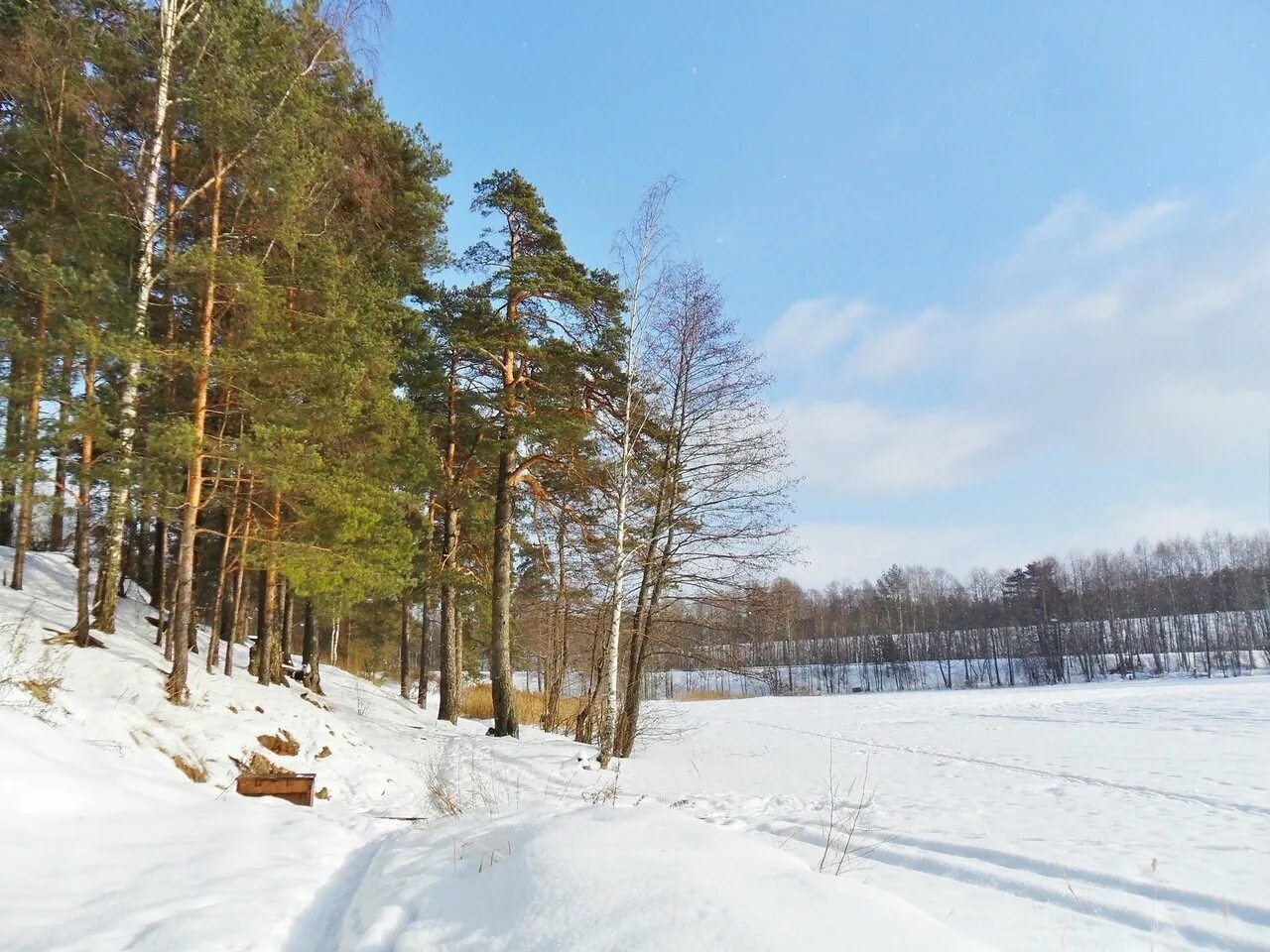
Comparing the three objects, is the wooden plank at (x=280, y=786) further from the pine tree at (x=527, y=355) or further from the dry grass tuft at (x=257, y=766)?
the pine tree at (x=527, y=355)

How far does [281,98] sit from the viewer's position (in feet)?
30.7

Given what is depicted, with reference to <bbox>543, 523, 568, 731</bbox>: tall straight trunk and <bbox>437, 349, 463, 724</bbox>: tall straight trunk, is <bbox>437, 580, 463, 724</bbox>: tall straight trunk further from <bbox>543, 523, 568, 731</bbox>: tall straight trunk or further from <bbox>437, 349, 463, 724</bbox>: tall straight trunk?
<bbox>543, 523, 568, 731</bbox>: tall straight trunk

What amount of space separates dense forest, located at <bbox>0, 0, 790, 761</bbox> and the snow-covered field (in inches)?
58.7

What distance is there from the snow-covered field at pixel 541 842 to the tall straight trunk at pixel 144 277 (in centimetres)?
147

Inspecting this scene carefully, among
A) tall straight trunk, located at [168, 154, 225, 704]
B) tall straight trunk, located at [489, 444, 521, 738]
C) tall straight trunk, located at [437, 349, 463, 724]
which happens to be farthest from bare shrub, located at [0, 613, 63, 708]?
tall straight trunk, located at [437, 349, 463, 724]

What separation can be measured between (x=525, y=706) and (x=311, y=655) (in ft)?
19.7

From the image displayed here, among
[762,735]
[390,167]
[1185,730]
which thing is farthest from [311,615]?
[1185,730]

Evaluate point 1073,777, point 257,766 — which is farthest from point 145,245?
point 1073,777

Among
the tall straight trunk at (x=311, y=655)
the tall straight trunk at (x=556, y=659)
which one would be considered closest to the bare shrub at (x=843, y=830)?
the tall straight trunk at (x=556, y=659)

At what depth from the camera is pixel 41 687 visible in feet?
22.9

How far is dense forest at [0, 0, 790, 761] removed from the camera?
331 inches

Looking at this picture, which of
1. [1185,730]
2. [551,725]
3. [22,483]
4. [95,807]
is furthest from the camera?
[1185,730]

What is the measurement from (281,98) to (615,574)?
8.17 metres

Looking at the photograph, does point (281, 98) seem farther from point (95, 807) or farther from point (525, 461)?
point (95, 807)
